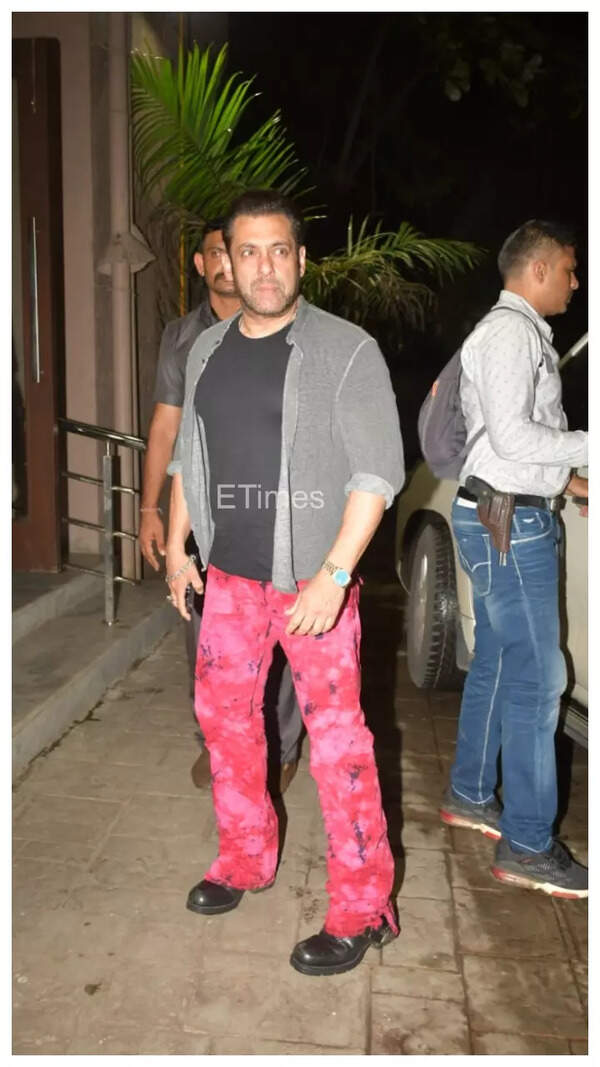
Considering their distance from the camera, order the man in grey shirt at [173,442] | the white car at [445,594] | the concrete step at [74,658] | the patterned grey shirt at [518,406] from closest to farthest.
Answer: the patterned grey shirt at [518,406] < the white car at [445,594] < the man in grey shirt at [173,442] < the concrete step at [74,658]

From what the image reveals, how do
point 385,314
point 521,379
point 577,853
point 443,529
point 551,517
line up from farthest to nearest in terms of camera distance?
point 385,314
point 443,529
point 577,853
point 551,517
point 521,379

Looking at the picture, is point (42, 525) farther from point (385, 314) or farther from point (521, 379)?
point (521, 379)

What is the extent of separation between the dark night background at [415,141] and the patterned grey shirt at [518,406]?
1024 centimetres

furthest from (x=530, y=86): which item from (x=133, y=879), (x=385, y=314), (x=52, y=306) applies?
(x=133, y=879)

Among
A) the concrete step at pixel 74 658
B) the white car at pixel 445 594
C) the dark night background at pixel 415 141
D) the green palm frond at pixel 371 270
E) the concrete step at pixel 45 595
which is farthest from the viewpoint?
the dark night background at pixel 415 141

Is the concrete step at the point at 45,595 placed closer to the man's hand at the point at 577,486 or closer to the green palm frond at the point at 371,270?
the green palm frond at the point at 371,270

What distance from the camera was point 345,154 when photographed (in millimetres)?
16328

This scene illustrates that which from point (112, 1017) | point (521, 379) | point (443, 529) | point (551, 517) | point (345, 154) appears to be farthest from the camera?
point (345, 154)

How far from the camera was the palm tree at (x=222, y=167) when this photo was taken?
538 cm

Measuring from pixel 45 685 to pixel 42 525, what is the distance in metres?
1.72

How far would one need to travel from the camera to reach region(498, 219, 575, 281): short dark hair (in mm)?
3219

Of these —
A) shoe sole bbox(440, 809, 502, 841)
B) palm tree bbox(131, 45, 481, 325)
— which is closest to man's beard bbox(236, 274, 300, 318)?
shoe sole bbox(440, 809, 502, 841)

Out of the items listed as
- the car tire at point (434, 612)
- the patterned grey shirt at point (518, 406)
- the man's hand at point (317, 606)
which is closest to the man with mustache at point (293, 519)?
the man's hand at point (317, 606)

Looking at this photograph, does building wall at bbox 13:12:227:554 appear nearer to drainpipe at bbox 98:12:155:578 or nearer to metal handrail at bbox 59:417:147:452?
drainpipe at bbox 98:12:155:578
